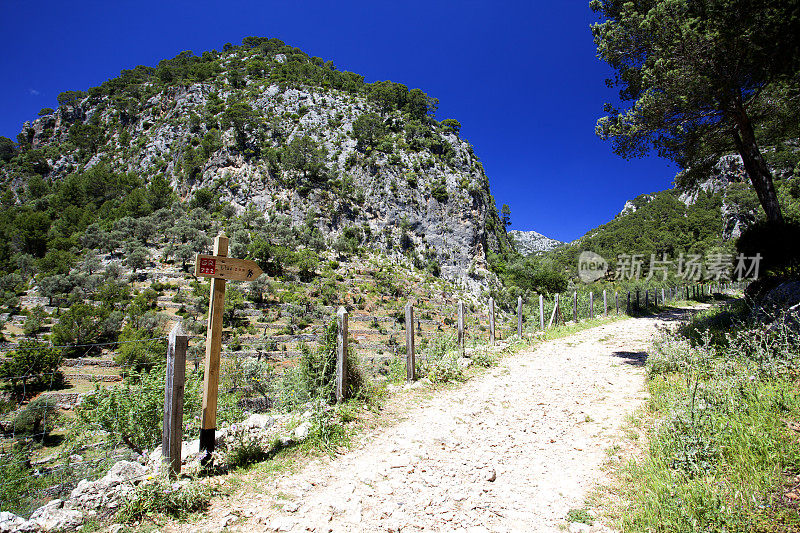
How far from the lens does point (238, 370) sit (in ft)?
27.6

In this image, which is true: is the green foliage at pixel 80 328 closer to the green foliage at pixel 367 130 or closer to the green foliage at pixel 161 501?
the green foliage at pixel 161 501

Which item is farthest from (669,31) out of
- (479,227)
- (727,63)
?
(479,227)

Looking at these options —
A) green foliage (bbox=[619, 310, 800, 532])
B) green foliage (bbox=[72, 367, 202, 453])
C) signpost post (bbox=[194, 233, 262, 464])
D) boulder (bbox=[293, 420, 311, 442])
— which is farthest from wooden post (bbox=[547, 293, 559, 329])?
green foliage (bbox=[72, 367, 202, 453])

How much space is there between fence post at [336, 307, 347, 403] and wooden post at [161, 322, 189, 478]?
2311 millimetres

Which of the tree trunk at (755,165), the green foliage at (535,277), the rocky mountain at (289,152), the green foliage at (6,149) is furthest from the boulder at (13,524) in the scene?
the green foliage at (6,149)

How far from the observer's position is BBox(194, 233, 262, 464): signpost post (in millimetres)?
3928

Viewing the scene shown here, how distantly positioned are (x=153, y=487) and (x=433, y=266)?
40.7m

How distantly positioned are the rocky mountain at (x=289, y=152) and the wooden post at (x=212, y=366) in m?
36.8

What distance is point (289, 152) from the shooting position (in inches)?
1738

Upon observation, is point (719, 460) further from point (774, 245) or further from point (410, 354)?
point (774, 245)

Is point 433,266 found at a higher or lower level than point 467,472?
higher

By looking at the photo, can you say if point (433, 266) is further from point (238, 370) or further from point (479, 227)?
point (238, 370)

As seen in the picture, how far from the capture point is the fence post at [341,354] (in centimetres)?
548

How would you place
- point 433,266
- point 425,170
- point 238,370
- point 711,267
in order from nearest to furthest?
point 238,370
point 711,267
point 433,266
point 425,170
